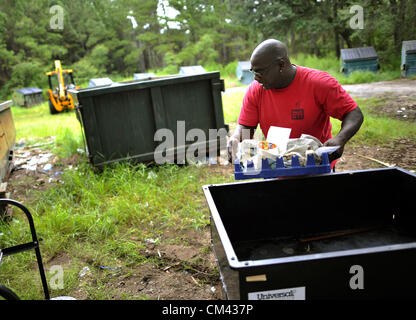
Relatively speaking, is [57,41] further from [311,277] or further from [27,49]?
[311,277]

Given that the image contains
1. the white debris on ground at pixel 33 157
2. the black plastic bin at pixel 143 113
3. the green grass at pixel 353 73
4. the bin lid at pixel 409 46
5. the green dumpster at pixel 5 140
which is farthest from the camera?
the green grass at pixel 353 73

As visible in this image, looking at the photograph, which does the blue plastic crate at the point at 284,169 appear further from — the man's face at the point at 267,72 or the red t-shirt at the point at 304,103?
the man's face at the point at 267,72

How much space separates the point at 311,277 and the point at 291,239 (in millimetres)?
1020

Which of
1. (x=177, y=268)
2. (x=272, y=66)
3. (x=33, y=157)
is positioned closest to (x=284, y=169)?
(x=272, y=66)

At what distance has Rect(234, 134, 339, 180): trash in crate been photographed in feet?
6.30

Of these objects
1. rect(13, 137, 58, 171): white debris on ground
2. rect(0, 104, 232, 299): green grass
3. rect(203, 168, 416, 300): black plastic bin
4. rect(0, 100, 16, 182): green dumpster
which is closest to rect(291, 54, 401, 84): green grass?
rect(0, 104, 232, 299): green grass

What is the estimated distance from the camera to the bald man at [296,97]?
2223 mm

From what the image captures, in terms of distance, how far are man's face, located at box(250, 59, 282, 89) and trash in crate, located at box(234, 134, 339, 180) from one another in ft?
1.74

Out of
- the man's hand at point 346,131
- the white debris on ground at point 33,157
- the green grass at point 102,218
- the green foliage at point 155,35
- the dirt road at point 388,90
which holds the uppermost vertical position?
the green foliage at point 155,35

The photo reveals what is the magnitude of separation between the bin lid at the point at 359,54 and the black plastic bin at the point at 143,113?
6.97 meters

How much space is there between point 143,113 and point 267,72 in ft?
10.0

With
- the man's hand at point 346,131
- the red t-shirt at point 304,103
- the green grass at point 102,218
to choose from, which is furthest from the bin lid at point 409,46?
the man's hand at point 346,131

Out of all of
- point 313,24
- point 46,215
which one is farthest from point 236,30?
point 46,215

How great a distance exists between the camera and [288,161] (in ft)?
6.36
